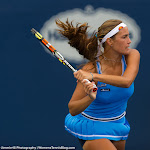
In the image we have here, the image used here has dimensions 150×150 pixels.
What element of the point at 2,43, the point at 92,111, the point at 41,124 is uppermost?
the point at 2,43

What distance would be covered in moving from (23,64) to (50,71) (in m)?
0.32

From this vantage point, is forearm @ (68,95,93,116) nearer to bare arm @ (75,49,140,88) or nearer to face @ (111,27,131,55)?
bare arm @ (75,49,140,88)

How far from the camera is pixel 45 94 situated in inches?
162

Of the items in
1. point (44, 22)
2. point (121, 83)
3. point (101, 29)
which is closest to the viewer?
point (121, 83)

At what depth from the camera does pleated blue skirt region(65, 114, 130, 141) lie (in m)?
2.59

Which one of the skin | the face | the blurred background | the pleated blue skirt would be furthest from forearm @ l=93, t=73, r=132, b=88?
the blurred background

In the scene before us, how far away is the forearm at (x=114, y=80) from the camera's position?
7.82 ft

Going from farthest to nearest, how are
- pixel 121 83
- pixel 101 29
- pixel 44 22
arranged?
pixel 44 22 < pixel 101 29 < pixel 121 83

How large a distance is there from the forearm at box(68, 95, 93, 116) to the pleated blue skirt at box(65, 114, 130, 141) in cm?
16

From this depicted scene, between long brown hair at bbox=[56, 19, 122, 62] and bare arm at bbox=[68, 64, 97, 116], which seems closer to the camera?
bare arm at bbox=[68, 64, 97, 116]

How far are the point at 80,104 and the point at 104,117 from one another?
290 mm

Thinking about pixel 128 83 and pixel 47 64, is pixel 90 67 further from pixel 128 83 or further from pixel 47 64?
pixel 47 64

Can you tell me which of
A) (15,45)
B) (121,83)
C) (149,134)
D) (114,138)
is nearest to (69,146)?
(149,134)

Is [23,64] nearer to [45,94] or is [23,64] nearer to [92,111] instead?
[45,94]
